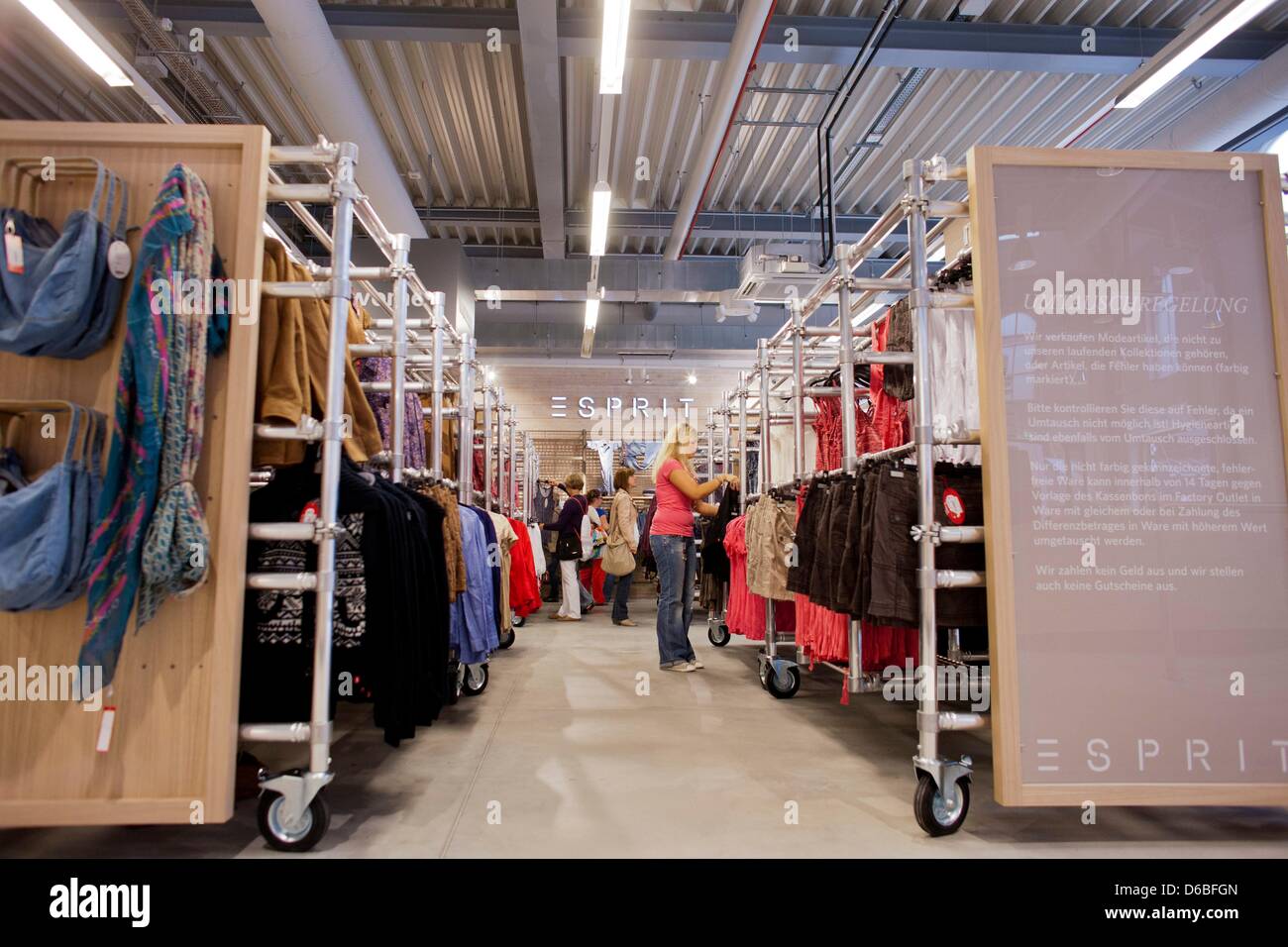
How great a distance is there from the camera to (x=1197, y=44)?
4.59m

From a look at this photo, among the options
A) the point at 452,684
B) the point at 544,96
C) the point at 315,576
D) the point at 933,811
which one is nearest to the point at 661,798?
the point at 933,811

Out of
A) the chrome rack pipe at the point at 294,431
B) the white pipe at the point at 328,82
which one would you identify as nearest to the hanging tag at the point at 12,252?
the chrome rack pipe at the point at 294,431

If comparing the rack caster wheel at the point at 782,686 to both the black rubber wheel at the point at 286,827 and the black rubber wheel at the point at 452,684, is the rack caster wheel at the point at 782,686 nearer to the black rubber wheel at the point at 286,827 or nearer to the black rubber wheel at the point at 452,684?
the black rubber wheel at the point at 452,684

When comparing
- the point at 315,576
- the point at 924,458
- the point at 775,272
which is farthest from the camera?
the point at 775,272

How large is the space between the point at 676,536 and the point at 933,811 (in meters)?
3.07

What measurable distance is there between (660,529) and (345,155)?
3440 millimetres

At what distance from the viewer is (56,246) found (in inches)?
81.1

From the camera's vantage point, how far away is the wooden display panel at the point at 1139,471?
94.2 inches

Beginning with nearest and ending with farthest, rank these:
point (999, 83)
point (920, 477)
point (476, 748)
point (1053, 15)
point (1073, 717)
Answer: point (1073, 717) → point (920, 477) → point (476, 748) → point (1053, 15) → point (999, 83)

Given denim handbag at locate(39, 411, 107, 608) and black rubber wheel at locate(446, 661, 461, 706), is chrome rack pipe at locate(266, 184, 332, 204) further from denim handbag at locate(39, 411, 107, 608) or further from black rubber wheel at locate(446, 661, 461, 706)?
black rubber wheel at locate(446, 661, 461, 706)

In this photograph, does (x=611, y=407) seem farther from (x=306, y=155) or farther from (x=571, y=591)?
(x=306, y=155)

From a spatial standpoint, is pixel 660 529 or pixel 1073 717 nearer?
pixel 1073 717
